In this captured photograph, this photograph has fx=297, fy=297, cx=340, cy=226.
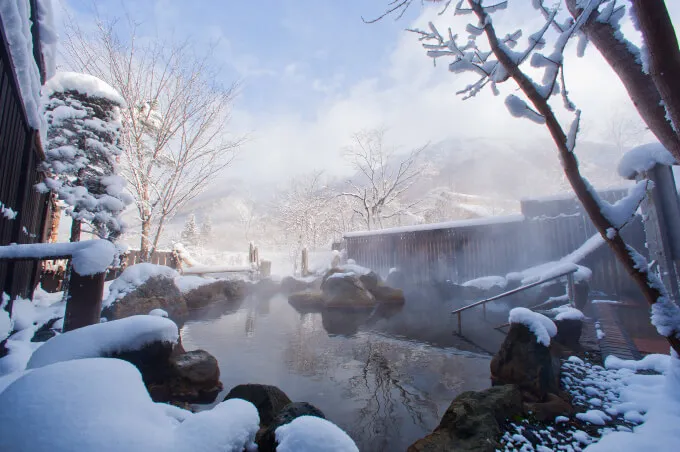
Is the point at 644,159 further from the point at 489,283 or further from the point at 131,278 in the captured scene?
the point at 131,278

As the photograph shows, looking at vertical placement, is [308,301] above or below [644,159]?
below

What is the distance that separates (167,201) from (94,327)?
28.4ft

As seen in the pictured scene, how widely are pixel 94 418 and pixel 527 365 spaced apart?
4.56 m

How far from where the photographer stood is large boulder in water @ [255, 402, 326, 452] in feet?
8.11

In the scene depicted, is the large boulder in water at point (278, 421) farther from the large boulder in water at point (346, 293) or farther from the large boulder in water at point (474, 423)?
the large boulder in water at point (346, 293)

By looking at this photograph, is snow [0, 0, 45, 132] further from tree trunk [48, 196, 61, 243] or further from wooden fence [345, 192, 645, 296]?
wooden fence [345, 192, 645, 296]

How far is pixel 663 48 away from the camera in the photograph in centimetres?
151

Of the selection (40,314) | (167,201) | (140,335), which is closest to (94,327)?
(140,335)

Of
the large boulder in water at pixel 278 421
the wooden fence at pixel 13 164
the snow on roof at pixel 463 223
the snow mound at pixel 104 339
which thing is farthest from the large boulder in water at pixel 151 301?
the snow on roof at pixel 463 223

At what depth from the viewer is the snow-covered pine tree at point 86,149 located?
27.7ft

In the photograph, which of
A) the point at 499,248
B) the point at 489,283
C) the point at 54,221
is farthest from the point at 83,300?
the point at 499,248

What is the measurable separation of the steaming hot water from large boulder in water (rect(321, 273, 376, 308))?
5.89 feet

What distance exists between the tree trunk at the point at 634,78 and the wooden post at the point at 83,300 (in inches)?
176

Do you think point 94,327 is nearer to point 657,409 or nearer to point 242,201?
point 657,409
